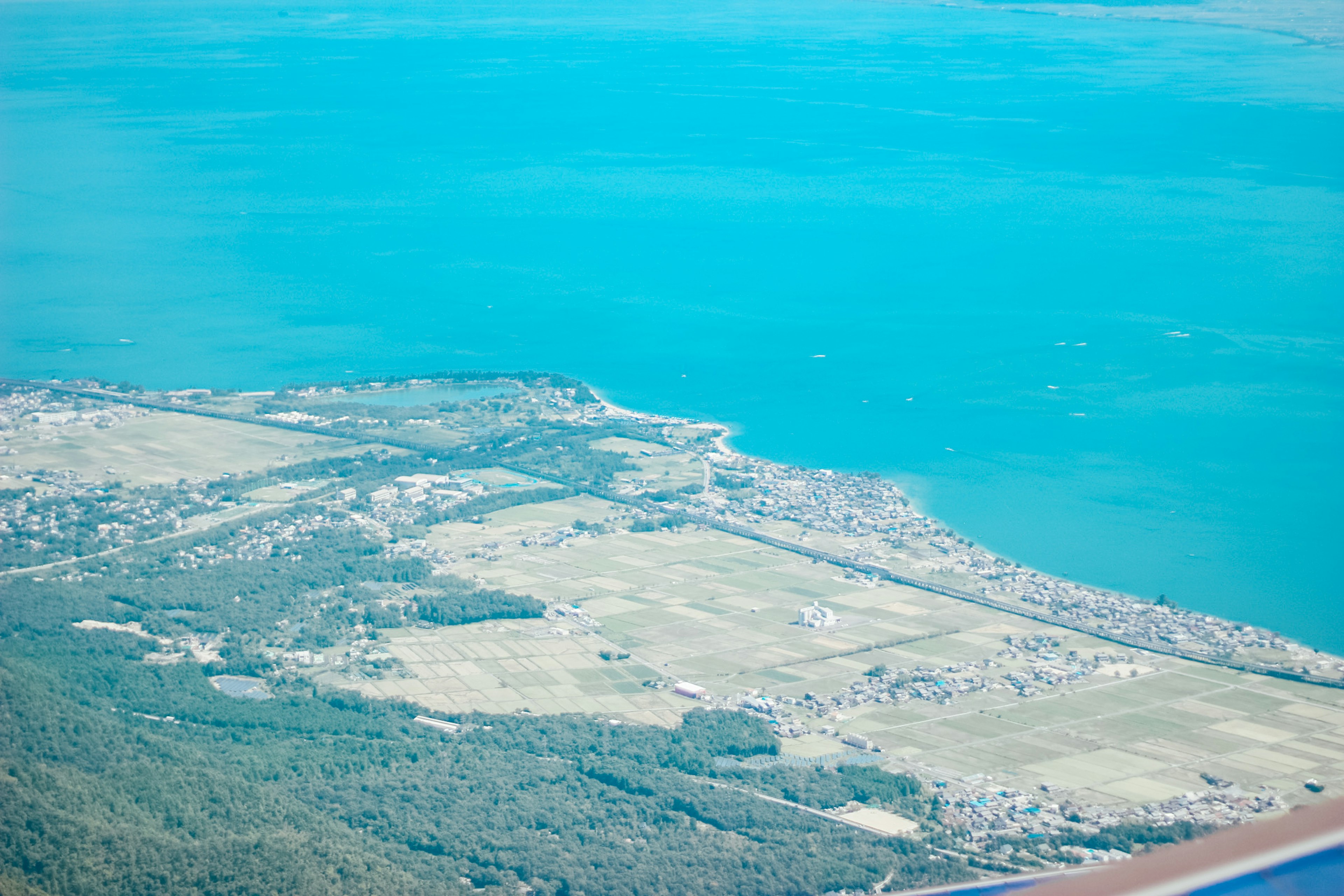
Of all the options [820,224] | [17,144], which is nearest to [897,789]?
[820,224]

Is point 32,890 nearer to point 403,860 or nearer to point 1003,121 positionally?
point 403,860

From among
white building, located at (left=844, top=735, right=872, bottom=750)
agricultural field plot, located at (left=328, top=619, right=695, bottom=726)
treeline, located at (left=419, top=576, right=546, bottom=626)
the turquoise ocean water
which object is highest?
the turquoise ocean water

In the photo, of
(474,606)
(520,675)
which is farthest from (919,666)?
(474,606)

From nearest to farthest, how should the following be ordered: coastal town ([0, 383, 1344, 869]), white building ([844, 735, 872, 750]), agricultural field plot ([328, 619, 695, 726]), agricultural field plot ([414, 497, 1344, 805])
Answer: coastal town ([0, 383, 1344, 869]) → agricultural field plot ([414, 497, 1344, 805]) → white building ([844, 735, 872, 750]) → agricultural field plot ([328, 619, 695, 726])

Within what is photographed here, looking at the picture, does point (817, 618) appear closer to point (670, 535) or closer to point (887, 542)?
point (887, 542)

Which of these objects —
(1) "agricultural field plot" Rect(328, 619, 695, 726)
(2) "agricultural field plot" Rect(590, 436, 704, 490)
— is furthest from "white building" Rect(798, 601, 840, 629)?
(2) "agricultural field plot" Rect(590, 436, 704, 490)

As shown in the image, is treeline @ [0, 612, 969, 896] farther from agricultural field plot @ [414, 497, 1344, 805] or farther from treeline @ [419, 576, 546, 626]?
treeline @ [419, 576, 546, 626]
